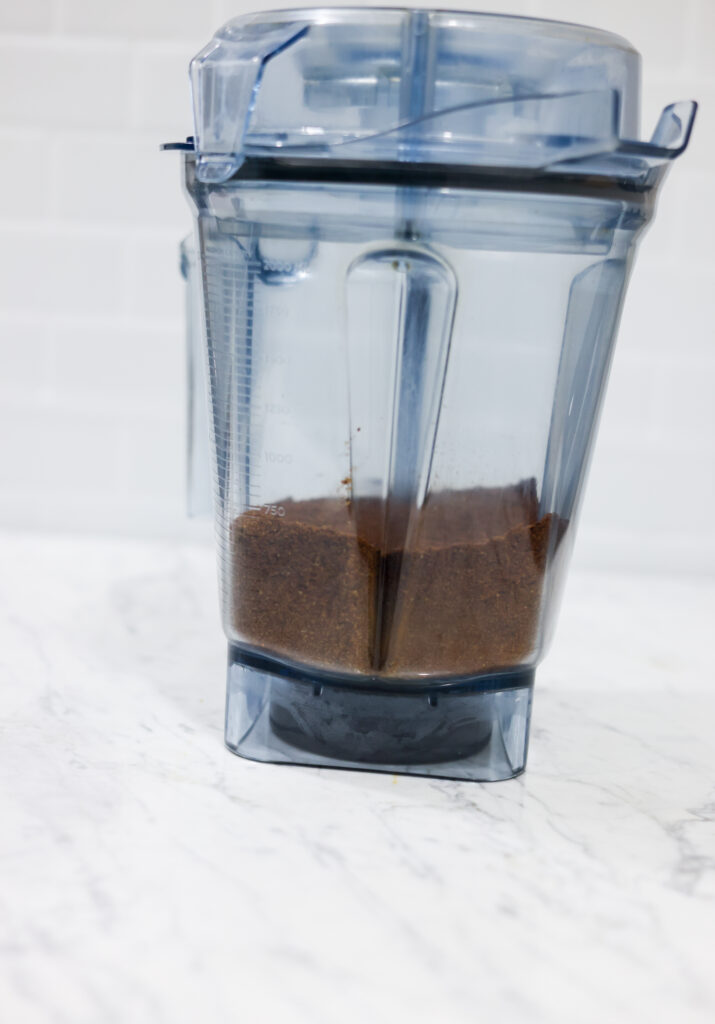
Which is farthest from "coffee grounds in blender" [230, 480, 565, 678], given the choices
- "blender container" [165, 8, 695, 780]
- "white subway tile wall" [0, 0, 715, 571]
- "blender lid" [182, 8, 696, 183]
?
"white subway tile wall" [0, 0, 715, 571]

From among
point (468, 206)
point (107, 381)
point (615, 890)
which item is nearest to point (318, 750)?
point (615, 890)

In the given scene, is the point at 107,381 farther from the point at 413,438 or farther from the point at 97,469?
the point at 413,438

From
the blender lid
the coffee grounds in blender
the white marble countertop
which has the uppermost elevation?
the blender lid

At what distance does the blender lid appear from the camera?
483 millimetres

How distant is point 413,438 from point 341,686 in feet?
0.42

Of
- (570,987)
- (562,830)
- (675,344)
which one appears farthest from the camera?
(675,344)

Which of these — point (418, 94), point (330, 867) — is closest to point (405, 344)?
point (418, 94)

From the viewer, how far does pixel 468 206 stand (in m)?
0.50

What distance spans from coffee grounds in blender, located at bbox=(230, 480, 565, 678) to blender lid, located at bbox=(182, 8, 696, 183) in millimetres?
159

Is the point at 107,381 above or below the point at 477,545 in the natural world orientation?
below

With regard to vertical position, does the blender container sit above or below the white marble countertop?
above

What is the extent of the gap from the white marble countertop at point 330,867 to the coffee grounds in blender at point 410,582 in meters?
0.07

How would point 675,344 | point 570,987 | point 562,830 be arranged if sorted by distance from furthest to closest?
point 675,344 → point 562,830 → point 570,987

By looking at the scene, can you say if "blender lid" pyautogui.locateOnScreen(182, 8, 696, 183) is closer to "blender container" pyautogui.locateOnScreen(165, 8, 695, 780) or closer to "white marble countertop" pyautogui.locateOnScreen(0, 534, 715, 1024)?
"blender container" pyautogui.locateOnScreen(165, 8, 695, 780)
